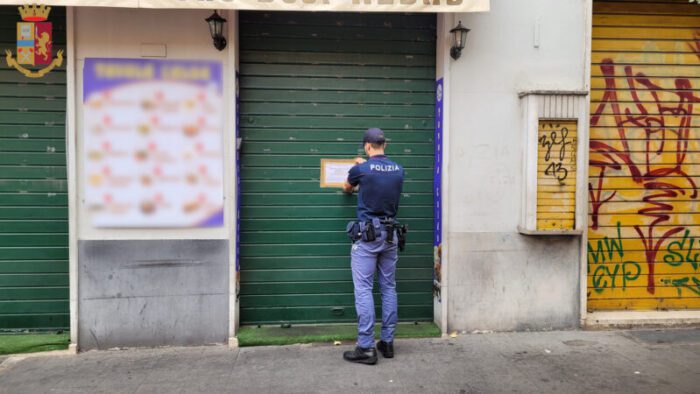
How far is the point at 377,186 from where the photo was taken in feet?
16.0

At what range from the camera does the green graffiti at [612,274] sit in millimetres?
6172

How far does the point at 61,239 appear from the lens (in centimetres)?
561

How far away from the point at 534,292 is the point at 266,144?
10.8ft

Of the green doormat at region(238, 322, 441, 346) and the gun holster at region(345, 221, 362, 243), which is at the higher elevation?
the gun holster at region(345, 221, 362, 243)

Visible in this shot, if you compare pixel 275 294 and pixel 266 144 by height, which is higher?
pixel 266 144

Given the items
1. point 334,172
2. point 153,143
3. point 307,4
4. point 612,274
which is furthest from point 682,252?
point 153,143

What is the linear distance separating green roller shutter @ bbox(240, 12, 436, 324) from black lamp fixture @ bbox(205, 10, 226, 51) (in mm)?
402

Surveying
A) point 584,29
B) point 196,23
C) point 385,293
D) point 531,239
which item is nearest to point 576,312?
point 531,239

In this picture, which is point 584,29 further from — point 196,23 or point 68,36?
point 68,36

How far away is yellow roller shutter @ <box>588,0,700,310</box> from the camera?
6.12 meters

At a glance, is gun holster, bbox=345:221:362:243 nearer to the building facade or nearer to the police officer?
the police officer

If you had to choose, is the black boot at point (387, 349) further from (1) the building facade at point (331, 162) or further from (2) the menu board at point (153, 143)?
(2) the menu board at point (153, 143)

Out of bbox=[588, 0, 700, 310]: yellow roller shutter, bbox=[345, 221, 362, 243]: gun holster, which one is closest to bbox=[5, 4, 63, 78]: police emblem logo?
bbox=[345, 221, 362, 243]: gun holster

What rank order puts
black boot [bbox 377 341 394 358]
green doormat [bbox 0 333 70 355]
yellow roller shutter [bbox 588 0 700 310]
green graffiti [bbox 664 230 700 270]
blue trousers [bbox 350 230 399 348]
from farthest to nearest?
1. green graffiti [bbox 664 230 700 270]
2. yellow roller shutter [bbox 588 0 700 310]
3. green doormat [bbox 0 333 70 355]
4. black boot [bbox 377 341 394 358]
5. blue trousers [bbox 350 230 399 348]
